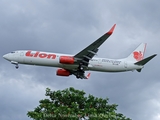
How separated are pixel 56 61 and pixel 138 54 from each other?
64.9 ft

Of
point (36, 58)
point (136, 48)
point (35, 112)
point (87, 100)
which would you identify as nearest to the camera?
point (35, 112)

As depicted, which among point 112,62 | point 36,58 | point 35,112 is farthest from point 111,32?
point 35,112

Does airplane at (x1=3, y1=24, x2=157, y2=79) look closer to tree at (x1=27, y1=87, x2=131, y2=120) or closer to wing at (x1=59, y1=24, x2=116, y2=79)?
wing at (x1=59, y1=24, x2=116, y2=79)

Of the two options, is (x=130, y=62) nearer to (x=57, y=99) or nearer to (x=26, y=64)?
(x=26, y=64)

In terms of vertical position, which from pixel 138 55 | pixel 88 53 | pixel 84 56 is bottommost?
pixel 84 56

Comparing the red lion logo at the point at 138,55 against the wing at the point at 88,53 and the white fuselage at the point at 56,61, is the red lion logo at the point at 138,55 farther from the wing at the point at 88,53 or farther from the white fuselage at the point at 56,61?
the wing at the point at 88,53

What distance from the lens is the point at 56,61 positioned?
219 feet

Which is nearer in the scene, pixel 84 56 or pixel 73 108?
pixel 73 108

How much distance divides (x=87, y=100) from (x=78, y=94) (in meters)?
1.45

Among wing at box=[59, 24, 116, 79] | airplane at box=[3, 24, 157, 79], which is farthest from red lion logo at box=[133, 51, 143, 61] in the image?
wing at box=[59, 24, 116, 79]

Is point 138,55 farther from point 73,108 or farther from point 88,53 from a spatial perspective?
point 73,108

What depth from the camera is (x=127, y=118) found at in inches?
1848

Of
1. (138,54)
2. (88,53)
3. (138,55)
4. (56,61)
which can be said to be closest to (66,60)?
(56,61)

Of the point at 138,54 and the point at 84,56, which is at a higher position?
the point at 138,54
